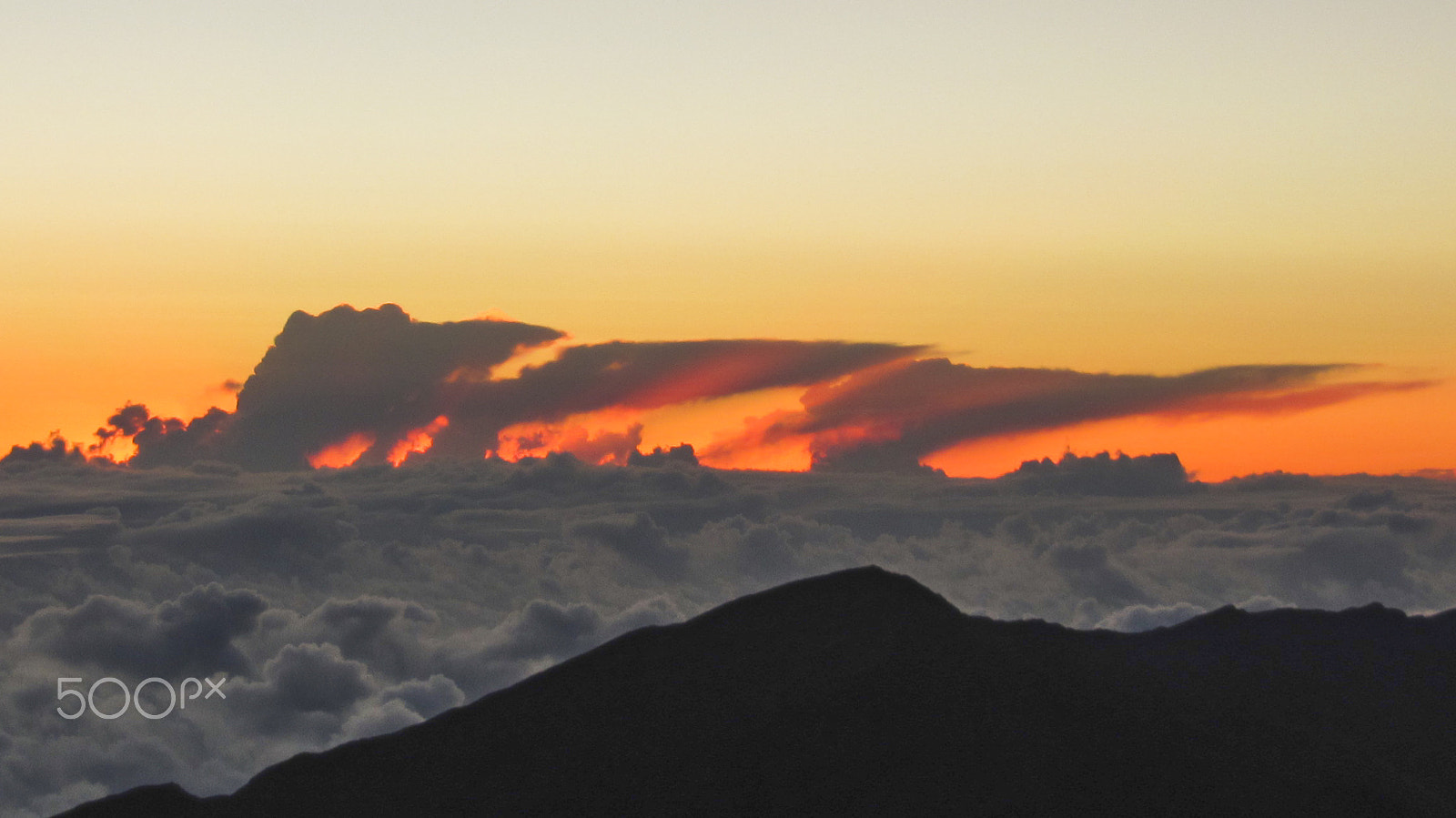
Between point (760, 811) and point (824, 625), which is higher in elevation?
point (824, 625)

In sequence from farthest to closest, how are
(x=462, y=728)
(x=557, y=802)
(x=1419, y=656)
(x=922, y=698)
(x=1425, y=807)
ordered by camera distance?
(x=1419, y=656) < (x=462, y=728) < (x=922, y=698) < (x=557, y=802) < (x=1425, y=807)

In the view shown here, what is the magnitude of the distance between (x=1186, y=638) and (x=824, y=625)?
160ft

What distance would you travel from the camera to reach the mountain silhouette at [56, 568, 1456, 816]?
374 ft

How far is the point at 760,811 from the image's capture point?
4503 inches

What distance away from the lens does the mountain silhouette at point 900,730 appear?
114 metres

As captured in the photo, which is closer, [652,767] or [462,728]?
[652,767]

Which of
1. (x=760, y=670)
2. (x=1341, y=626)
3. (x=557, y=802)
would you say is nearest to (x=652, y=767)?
(x=557, y=802)

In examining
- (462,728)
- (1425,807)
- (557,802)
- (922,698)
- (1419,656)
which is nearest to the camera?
(1425,807)

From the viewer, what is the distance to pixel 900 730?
122188 mm

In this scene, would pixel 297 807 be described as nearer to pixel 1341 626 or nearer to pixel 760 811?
pixel 760 811

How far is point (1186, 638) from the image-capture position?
161875mm

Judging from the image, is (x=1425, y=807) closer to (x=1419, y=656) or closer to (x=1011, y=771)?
(x=1011, y=771)

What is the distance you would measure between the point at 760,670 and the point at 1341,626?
80.9 meters

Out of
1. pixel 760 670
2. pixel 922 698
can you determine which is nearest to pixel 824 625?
pixel 760 670
